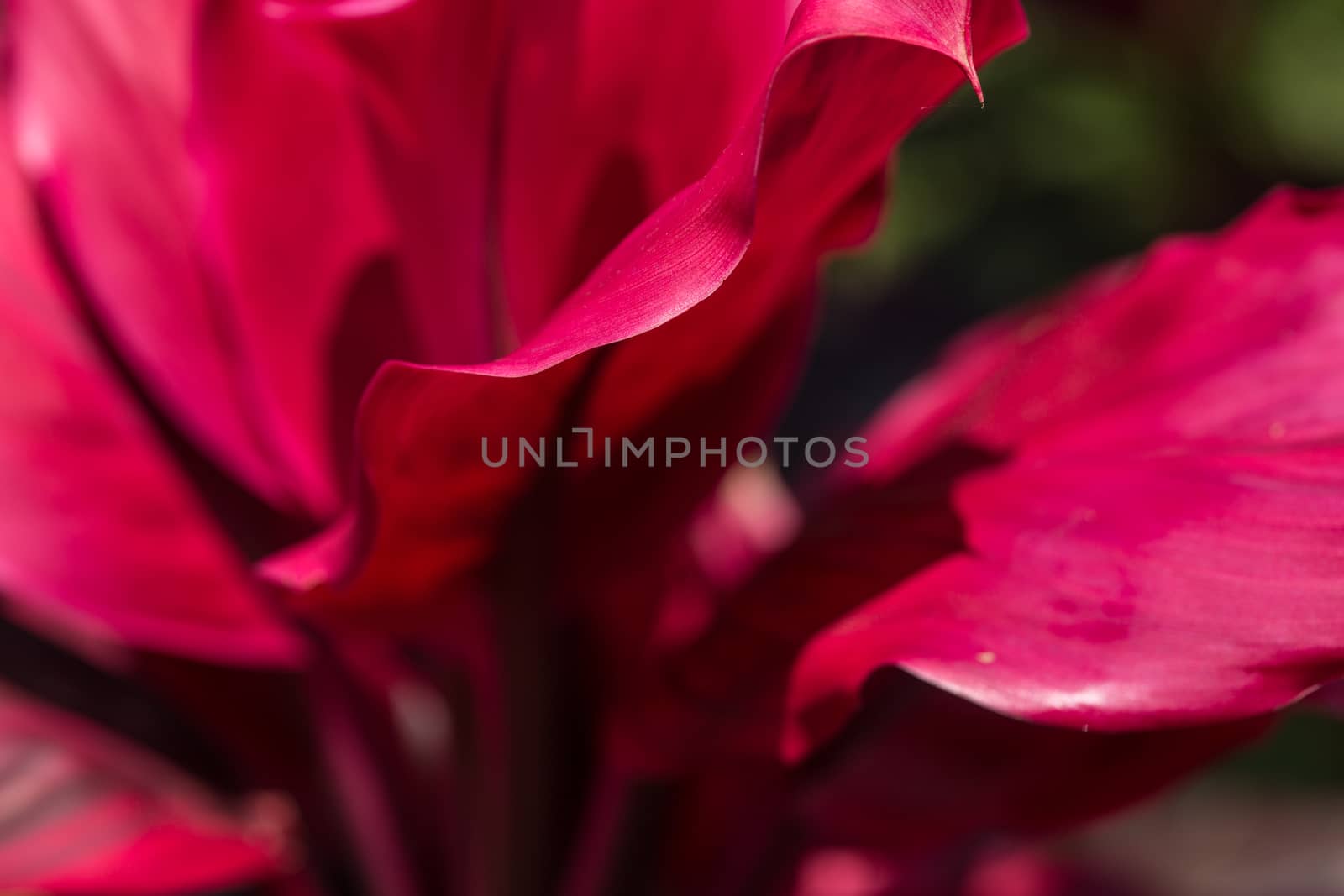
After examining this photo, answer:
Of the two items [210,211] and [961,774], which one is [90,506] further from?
[961,774]

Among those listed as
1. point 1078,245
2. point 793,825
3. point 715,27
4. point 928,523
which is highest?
point 715,27

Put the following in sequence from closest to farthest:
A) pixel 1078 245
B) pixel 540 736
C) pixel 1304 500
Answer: pixel 1304 500 < pixel 540 736 < pixel 1078 245

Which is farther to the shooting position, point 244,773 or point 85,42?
point 244,773

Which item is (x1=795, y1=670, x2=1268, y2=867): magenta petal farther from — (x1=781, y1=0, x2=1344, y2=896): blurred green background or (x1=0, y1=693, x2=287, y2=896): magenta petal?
(x1=781, y1=0, x2=1344, y2=896): blurred green background

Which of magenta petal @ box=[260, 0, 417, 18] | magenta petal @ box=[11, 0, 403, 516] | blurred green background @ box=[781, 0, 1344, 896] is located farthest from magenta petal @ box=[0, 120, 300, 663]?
blurred green background @ box=[781, 0, 1344, 896]

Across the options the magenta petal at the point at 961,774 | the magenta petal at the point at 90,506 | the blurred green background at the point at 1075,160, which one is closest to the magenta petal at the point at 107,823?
the magenta petal at the point at 90,506

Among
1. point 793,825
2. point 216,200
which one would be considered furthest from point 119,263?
point 793,825

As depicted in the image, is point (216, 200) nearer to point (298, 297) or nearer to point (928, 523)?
point (298, 297)
